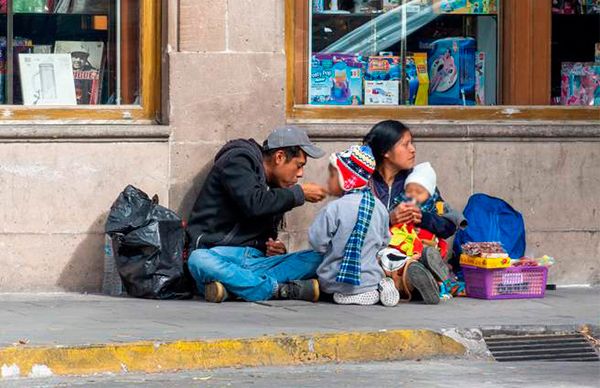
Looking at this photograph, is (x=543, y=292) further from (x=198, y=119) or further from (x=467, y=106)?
(x=198, y=119)

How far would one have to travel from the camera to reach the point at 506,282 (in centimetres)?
967

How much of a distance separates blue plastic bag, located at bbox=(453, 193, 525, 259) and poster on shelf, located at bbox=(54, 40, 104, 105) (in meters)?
2.79

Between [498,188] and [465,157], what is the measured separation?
34cm

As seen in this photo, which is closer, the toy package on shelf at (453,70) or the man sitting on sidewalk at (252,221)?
the man sitting on sidewalk at (252,221)

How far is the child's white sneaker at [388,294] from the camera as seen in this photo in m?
9.17

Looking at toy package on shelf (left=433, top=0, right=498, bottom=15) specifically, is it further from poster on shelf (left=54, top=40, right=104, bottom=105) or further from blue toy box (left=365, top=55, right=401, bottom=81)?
poster on shelf (left=54, top=40, right=104, bottom=105)

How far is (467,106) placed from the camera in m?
10.7

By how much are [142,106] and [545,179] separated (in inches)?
117

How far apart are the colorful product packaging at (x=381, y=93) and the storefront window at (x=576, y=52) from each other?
121cm

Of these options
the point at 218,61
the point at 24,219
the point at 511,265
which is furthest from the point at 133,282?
the point at 511,265

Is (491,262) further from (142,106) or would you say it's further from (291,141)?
(142,106)

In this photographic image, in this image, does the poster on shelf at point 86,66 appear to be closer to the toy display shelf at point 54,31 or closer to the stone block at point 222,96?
the toy display shelf at point 54,31

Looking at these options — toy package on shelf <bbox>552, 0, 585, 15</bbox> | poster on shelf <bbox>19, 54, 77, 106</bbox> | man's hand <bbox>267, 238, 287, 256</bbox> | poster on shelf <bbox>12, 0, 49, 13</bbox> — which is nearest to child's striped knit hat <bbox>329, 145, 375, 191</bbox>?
man's hand <bbox>267, 238, 287, 256</bbox>

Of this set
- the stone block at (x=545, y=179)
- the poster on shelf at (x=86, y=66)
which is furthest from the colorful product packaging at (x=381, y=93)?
the poster on shelf at (x=86, y=66)
